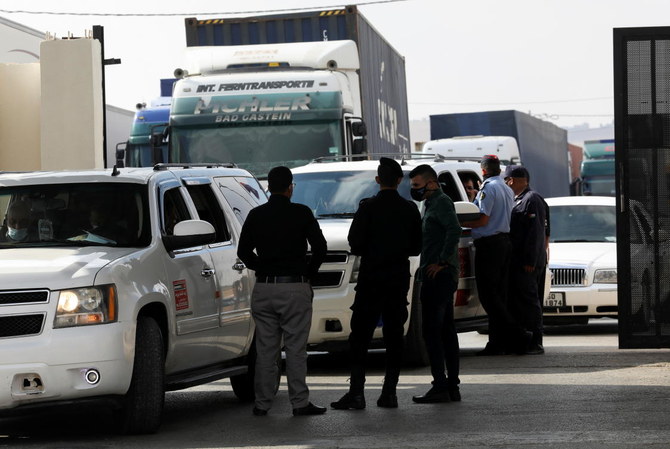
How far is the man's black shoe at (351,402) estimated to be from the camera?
34.9 feet

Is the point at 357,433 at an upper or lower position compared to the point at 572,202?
lower

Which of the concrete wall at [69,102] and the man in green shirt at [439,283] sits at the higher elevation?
the concrete wall at [69,102]

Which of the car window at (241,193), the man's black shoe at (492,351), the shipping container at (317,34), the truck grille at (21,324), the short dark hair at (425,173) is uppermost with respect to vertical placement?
the shipping container at (317,34)

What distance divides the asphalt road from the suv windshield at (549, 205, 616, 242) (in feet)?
19.0

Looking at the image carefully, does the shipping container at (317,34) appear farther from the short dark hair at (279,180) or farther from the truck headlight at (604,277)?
the short dark hair at (279,180)

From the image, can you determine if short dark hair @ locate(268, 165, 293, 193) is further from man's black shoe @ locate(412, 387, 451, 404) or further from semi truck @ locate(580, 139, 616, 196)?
semi truck @ locate(580, 139, 616, 196)

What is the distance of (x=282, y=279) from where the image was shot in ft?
33.9

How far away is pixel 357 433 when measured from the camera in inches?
368

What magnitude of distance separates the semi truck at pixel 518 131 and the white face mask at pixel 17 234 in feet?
84.1

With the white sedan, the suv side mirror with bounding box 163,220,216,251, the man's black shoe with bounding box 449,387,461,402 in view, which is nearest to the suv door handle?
the suv side mirror with bounding box 163,220,216,251

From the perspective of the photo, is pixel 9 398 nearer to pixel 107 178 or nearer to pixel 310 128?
pixel 107 178

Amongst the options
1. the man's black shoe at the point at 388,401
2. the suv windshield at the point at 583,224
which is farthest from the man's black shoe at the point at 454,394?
the suv windshield at the point at 583,224

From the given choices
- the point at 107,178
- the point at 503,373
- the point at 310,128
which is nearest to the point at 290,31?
the point at 310,128

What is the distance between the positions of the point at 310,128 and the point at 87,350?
445 inches
